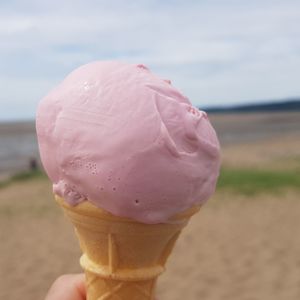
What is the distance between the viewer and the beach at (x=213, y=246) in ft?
23.0

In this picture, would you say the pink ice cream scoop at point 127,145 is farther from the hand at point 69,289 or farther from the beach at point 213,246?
the beach at point 213,246

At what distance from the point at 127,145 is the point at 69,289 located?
793 mm

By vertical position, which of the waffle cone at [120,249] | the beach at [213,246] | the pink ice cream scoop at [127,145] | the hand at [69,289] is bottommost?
the beach at [213,246]

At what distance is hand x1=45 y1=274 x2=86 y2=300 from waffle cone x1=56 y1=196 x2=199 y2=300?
19 centimetres

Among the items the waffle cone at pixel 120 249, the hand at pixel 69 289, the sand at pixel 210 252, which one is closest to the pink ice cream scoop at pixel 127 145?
the waffle cone at pixel 120 249

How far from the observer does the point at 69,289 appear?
2.29 meters

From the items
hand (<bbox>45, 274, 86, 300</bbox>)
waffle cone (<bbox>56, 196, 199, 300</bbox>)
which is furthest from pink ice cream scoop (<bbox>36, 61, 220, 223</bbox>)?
hand (<bbox>45, 274, 86, 300</bbox>)

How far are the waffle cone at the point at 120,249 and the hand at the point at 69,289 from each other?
19 cm

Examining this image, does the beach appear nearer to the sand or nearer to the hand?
the sand

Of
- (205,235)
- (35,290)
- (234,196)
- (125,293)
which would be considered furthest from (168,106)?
(234,196)

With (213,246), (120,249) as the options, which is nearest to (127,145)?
(120,249)

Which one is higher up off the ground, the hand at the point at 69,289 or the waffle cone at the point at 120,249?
the waffle cone at the point at 120,249

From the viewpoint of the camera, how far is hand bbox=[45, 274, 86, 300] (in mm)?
2270

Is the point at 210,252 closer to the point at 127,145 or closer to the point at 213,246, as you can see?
the point at 213,246
